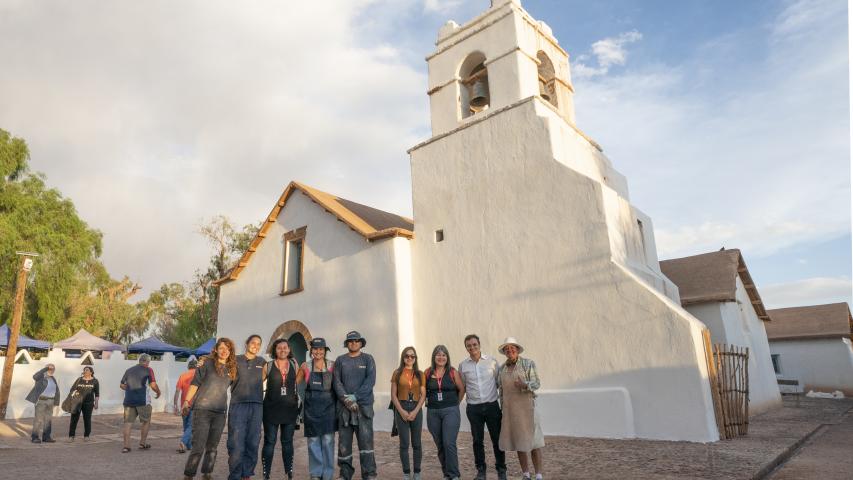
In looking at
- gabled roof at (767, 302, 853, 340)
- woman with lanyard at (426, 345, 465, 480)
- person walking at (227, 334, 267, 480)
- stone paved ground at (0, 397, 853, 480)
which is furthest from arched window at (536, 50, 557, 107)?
gabled roof at (767, 302, 853, 340)

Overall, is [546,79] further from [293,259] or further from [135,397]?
[135,397]

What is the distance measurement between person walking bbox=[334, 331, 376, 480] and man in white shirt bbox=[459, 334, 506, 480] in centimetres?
116

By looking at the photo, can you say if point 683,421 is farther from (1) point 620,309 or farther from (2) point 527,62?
(2) point 527,62

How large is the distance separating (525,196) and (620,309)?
3.26 meters

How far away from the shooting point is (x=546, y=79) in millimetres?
14172

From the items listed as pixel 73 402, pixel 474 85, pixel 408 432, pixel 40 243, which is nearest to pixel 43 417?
pixel 73 402

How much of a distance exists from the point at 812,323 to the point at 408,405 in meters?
26.2

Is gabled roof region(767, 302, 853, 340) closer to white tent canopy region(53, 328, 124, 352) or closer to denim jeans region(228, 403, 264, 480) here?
denim jeans region(228, 403, 264, 480)

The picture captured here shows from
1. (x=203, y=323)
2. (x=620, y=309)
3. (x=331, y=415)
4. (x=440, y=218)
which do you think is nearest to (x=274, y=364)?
(x=331, y=415)

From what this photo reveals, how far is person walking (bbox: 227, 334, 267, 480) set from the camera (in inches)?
230

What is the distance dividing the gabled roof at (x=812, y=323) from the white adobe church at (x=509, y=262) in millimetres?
16274

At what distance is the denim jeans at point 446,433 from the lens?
575cm

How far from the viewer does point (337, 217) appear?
14.6 metres

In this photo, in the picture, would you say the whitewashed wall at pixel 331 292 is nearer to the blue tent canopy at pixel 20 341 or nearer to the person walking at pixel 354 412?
the person walking at pixel 354 412
